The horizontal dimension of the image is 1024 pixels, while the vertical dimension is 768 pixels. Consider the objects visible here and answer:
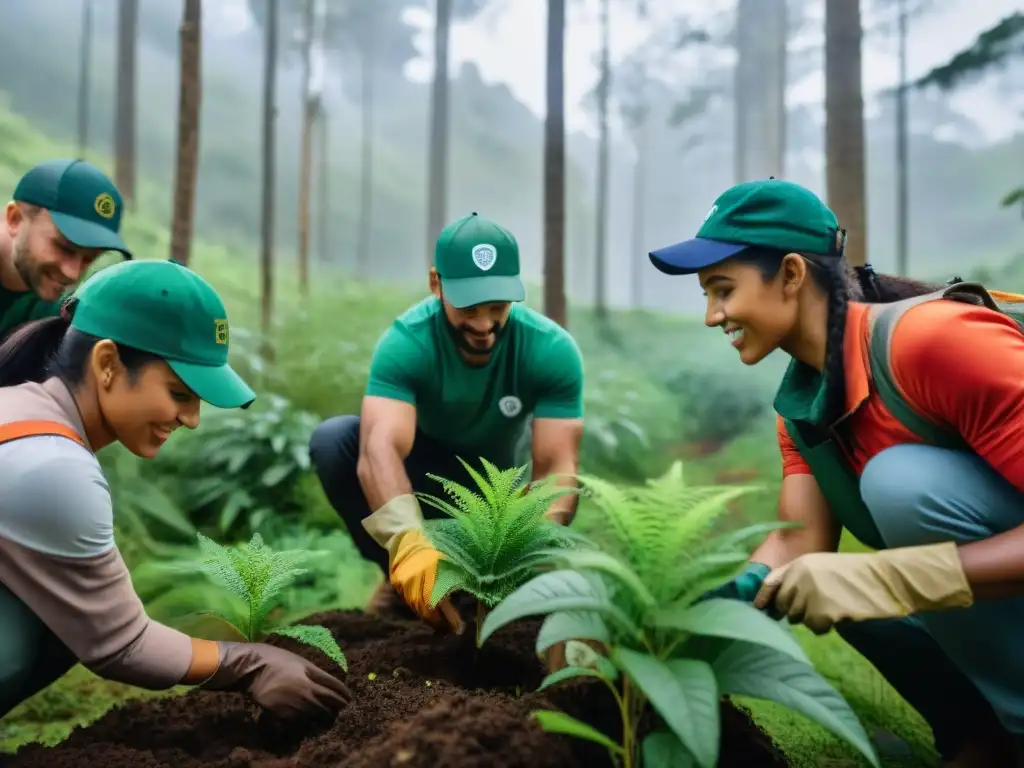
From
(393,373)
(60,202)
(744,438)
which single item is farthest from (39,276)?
(744,438)

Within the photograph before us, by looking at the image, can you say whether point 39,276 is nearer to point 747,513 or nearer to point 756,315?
point 756,315

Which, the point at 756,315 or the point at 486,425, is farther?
the point at 486,425

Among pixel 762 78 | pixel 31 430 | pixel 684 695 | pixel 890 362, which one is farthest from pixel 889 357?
pixel 762 78

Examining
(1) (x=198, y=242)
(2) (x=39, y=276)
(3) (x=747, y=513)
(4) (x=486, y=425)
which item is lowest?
(3) (x=747, y=513)

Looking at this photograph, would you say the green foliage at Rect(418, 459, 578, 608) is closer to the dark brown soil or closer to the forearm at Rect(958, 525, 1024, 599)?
the dark brown soil

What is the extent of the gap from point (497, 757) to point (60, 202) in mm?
2923

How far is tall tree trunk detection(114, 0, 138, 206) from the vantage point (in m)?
13.4

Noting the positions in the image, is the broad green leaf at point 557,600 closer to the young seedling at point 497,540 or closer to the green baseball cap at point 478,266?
the young seedling at point 497,540

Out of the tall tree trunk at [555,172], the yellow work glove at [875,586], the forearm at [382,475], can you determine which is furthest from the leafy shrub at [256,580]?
the tall tree trunk at [555,172]

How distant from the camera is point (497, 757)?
57.8 inches

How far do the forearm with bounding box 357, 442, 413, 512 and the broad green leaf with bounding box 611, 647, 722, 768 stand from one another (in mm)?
1694

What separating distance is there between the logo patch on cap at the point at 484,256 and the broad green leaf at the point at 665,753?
199 centimetres

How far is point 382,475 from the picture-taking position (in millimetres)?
3021

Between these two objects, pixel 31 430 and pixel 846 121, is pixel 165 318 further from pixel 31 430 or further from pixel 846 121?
pixel 846 121
